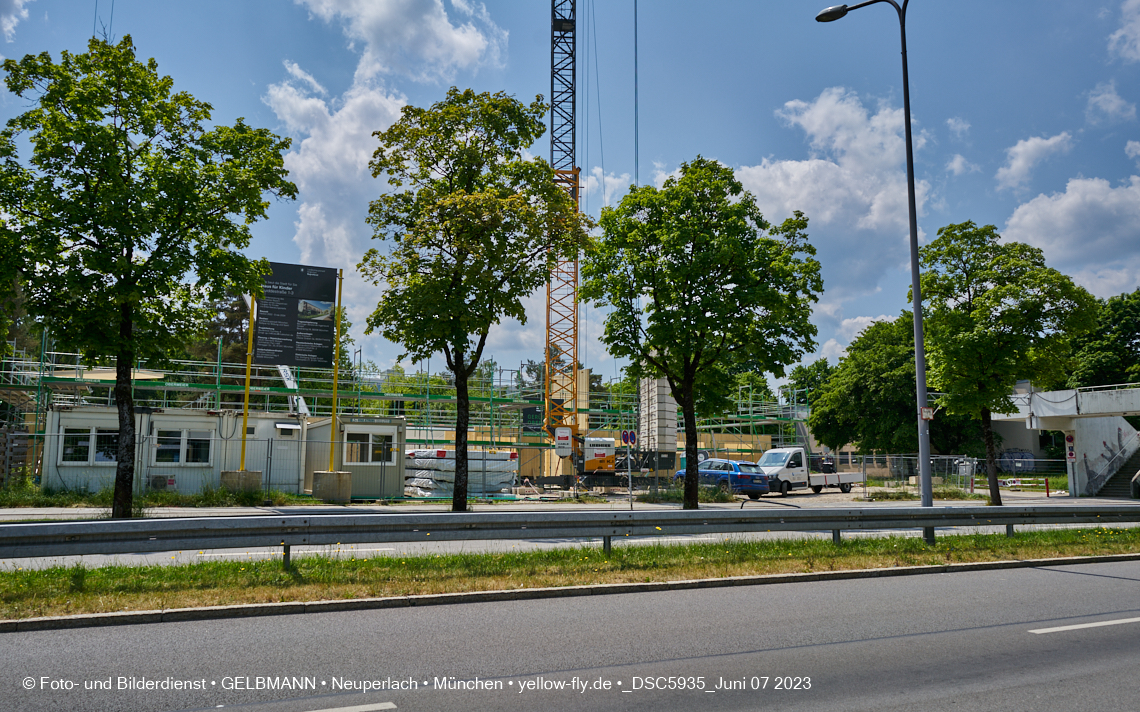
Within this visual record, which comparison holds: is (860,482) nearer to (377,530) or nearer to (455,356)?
(455,356)

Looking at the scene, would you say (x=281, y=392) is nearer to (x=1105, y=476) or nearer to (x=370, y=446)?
(x=370, y=446)

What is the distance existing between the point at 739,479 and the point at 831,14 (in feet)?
72.8

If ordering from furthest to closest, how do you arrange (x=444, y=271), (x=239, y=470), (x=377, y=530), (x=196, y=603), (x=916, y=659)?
(x=239, y=470) → (x=444, y=271) → (x=377, y=530) → (x=196, y=603) → (x=916, y=659)

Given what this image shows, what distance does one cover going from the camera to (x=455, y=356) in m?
18.5

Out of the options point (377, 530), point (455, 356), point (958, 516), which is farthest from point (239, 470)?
point (958, 516)

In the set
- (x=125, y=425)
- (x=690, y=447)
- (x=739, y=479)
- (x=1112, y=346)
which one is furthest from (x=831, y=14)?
(x=1112, y=346)

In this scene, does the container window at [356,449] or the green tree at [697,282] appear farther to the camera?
the container window at [356,449]

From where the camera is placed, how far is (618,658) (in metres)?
6.11

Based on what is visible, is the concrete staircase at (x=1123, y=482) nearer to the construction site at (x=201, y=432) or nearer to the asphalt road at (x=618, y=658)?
the construction site at (x=201, y=432)

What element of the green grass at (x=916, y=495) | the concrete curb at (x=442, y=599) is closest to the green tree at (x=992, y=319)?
the green grass at (x=916, y=495)

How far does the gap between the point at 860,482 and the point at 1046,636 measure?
34.4m

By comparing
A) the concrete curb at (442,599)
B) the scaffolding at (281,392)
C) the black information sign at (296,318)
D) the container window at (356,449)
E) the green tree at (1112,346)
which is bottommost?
the concrete curb at (442,599)

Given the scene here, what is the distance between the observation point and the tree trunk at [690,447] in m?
21.2

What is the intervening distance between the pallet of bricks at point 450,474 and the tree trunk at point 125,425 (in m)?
14.6
